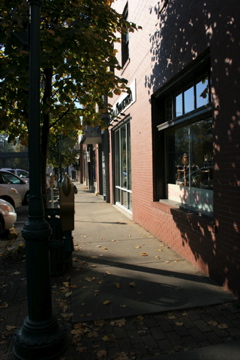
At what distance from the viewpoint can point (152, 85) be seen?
7.21m

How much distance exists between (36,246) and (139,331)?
1.38 m

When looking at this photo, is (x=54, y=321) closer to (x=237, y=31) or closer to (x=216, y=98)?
(x=216, y=98)

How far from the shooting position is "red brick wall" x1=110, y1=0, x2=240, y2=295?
3896mm

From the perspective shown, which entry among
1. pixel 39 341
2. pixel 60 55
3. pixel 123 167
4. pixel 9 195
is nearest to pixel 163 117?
pixel 60 55

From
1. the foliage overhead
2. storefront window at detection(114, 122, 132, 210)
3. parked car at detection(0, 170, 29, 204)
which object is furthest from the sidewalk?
parked car at detection(0, 170, 29, 204)

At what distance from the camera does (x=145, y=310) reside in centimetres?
366

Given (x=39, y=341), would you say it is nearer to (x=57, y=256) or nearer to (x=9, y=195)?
(x=57, y=256)

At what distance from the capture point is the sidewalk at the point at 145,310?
2914 millimetres

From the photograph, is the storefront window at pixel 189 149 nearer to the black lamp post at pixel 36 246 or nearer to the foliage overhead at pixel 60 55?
the foliage overhead at pixel 60 55

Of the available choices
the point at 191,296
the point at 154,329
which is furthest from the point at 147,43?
the point at 154,329

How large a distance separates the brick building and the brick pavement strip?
2.28 feet

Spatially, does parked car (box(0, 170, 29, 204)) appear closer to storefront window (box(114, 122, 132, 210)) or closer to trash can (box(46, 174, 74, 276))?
storefront window (box(114, 122, 132, 210))

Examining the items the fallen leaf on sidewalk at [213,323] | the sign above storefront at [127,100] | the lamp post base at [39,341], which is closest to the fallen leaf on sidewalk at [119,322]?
the lamp post base at [39,341]

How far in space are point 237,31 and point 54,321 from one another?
3.75 metres
